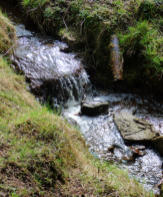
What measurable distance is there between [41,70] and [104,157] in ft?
8.23

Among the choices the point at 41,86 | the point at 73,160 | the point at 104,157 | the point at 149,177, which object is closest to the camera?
the point at 73,160

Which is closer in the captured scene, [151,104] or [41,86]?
[41,86]

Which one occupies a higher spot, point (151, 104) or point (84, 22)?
point (84, 22)

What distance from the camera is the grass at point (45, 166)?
198 centimetres

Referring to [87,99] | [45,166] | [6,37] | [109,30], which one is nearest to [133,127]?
[87,99]

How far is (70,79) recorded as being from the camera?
16.7ft

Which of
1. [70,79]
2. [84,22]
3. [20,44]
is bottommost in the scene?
[70,79]

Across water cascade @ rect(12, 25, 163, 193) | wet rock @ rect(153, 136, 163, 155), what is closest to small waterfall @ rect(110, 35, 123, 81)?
water cascade @ rect(12, 25, 163, 193)

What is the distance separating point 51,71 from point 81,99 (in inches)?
39.3

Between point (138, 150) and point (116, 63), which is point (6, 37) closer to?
point (116, 63)

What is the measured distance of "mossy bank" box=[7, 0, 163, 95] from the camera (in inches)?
210

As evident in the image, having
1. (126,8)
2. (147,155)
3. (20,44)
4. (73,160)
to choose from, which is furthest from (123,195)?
(126,8)

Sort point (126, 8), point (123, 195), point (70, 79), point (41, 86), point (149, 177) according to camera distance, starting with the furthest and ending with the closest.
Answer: point (126, 8) < point (70, 79) < point (41, 86) < point (149, 177) < point (123, 195)

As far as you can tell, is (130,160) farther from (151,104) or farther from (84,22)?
(84,22)
